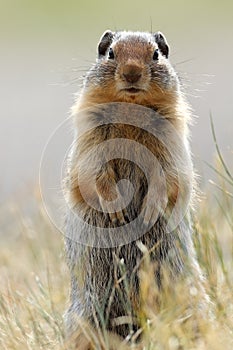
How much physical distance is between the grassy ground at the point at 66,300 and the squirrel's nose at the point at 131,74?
2.40 ft

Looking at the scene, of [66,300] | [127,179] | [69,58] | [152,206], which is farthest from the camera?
[69,58]

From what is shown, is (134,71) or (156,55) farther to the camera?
(156,55)

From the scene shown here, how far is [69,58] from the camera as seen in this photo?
47.2ft

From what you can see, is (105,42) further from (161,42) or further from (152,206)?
(152,206)

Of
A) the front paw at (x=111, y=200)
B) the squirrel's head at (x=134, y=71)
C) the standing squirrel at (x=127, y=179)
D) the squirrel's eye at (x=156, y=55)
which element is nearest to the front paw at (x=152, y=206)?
the standing squirrel at (x=127, y=179)

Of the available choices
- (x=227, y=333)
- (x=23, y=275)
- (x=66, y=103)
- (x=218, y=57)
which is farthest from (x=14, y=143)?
(x=227, y=333)

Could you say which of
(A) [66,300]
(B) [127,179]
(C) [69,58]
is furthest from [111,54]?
(C) [69,58]

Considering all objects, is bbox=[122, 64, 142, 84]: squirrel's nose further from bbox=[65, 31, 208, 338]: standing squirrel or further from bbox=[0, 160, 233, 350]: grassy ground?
bbox=[0, 160, 233, 350]: grassy ground

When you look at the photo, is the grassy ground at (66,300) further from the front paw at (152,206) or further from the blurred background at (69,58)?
the blurred background at (69,58)

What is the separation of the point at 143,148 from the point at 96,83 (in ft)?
1.51

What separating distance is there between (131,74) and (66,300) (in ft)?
4.30

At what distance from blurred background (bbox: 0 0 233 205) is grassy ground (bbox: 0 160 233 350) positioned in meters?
2.24

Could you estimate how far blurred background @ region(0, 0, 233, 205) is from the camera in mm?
11328

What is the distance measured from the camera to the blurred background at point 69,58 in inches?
446
